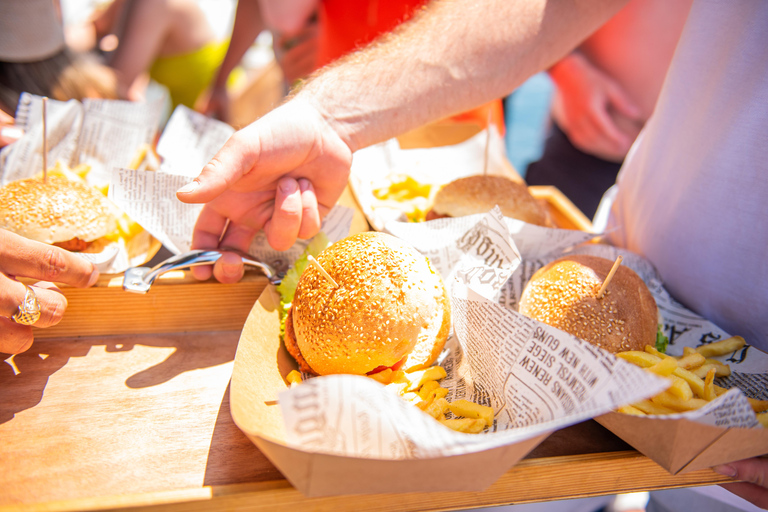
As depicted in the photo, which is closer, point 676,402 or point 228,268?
point 676,402

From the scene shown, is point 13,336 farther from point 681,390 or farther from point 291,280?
point 681,390

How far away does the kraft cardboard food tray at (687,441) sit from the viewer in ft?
2.98

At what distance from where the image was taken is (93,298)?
1.47 metres

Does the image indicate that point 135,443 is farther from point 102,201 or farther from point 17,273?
point 102,201

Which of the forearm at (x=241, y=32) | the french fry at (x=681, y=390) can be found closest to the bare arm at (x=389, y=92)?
the french fry at (x=681, y=390)

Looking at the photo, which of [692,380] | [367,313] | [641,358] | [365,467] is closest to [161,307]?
[367,313]

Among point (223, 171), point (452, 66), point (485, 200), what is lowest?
point (485, 200)

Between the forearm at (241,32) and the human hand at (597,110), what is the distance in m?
2.60

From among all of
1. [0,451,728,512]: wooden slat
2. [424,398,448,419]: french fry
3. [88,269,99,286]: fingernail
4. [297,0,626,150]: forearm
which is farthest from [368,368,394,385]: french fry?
[88,269,99,286]: fingernail

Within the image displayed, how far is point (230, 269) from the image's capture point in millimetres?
1486

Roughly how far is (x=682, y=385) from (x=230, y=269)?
129cm

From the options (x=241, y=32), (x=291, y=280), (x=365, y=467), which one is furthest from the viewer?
(x=241, y=32)

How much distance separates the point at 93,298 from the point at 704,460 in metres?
1.72

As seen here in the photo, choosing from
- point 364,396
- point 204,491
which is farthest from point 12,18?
point 364,396
